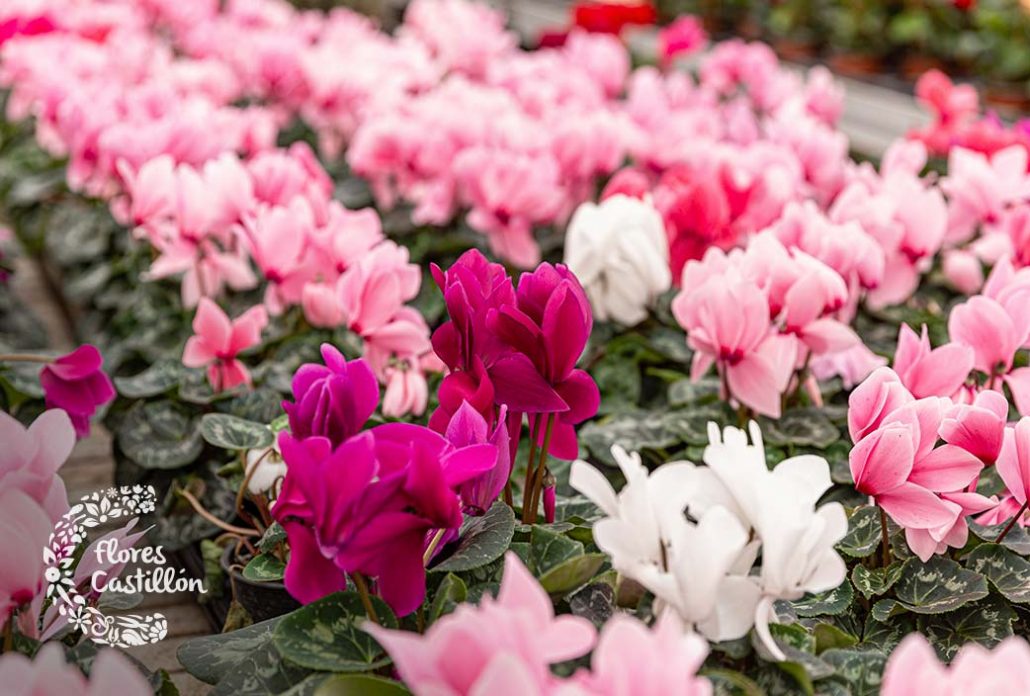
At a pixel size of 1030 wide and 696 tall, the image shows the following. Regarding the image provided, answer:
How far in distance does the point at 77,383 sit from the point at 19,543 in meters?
0.66

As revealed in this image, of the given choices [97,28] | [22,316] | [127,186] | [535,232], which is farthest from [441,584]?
[97,28]

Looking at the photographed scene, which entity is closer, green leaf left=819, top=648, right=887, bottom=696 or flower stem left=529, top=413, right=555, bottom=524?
green leaf left=819, top=648, right=887, bottom=696

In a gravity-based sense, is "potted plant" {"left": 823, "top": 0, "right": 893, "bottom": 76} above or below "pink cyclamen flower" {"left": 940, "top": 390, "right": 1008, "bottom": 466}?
below

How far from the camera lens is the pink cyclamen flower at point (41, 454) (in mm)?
1139

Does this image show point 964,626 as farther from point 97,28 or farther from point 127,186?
point 97,28

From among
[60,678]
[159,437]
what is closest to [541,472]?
[60,678]

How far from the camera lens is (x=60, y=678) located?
0.87 m

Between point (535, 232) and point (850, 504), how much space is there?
4.79ft

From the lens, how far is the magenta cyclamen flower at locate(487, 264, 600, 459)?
1.23 metres

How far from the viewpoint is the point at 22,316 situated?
3.13 metres

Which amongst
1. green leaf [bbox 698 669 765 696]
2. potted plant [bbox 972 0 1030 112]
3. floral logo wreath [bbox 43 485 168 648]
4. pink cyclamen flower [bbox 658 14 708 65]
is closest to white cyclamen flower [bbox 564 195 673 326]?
floral logo wreath [bbox 43 485 168 648]

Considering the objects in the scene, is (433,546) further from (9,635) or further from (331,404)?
(9,635)

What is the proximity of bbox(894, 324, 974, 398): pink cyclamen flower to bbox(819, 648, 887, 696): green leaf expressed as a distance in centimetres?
45

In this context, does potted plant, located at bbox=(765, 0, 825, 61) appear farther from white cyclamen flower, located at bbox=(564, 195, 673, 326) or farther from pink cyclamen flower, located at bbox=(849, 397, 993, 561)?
pink cyclamen flower, located at bbox=(849, 397, 993, 561)
